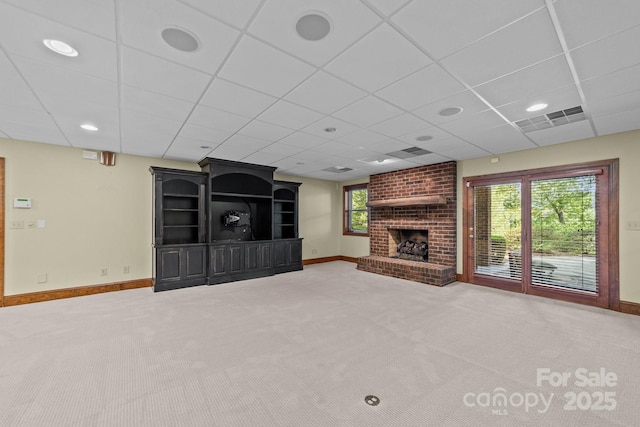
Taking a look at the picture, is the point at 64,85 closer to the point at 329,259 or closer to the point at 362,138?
the point at 362,138

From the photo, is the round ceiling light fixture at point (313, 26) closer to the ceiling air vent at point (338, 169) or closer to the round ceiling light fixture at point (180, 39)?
the round ceiling light fixture at point (180, 39)

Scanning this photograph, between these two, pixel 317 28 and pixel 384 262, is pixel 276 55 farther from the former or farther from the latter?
pixel 384 262

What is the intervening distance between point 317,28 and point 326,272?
5.33m

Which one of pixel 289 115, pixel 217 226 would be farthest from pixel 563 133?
Result: pixel 217 226

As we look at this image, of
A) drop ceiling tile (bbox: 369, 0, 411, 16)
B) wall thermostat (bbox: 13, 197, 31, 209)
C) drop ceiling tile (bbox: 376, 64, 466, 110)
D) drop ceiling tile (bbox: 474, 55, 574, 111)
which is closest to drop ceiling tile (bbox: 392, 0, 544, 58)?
drop ceiling tile (bbox: 369, 0, 411, 16)

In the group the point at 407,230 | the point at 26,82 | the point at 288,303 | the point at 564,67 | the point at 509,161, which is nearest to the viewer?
the point at 564,67

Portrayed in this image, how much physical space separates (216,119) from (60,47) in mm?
1480

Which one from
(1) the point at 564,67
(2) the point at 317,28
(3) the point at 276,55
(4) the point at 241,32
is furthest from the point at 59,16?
(1) the point at 564,67

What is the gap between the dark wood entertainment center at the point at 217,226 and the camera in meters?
4.96

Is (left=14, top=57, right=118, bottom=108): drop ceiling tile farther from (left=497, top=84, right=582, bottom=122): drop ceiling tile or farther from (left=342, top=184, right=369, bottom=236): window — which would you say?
(left=342, top=184, right=369, bottom=236): window

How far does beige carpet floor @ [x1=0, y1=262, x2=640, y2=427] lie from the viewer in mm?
1807

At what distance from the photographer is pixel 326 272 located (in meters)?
6.43

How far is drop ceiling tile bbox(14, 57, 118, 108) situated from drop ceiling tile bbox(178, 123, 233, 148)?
860 millimetres

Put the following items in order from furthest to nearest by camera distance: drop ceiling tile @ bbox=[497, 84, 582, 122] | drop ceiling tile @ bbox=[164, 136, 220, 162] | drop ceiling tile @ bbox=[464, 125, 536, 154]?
drop ceiling tile @ bbox=[164, 136, 220, 162] → drop ceiling tile @ bbox=[464, 125, 536, 154] → drop ceiling tile @ bbox=[497, 84, 582, 122]
